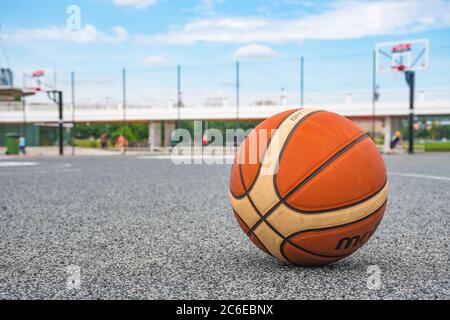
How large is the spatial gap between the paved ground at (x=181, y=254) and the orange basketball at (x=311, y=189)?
254 mm

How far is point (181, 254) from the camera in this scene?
14.7 ft

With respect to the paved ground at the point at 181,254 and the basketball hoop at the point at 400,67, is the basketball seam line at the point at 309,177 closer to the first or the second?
the paved ground at the point at 181,254

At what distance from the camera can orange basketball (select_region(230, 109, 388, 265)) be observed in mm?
3625

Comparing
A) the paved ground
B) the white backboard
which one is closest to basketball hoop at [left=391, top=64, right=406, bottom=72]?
the white backboard

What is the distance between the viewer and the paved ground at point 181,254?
134 inches

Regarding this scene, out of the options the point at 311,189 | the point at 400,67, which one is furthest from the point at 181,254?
the point at 400,67

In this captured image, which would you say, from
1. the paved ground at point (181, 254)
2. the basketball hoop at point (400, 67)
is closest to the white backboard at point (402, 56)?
the basketball hoop at point (400, 67)

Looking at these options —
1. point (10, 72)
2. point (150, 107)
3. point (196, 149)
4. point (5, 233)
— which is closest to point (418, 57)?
point (196, 149)

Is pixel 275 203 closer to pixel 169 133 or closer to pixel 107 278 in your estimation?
pixel 107 278

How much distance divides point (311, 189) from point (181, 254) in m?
1.47

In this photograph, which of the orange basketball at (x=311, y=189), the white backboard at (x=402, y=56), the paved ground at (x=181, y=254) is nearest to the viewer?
the paved ground at (x=181, y=254)

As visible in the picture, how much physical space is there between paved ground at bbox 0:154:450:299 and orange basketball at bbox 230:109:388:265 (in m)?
0.25

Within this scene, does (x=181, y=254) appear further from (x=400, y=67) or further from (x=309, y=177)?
(x=400, y=67)

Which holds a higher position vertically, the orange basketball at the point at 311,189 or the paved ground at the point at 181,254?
the orange basketball at the point at 311,189
